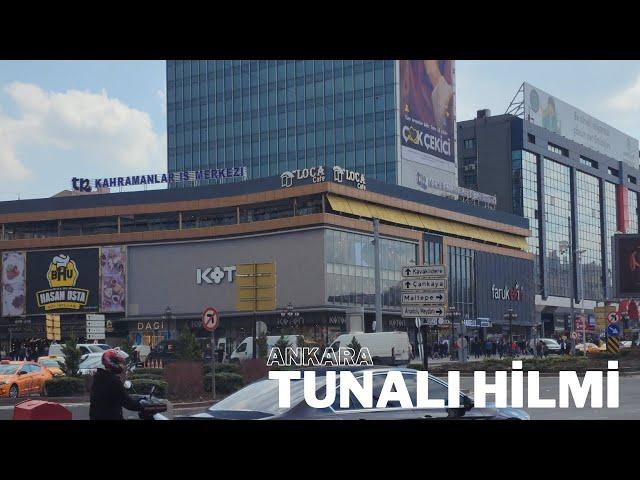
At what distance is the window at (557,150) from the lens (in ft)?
406

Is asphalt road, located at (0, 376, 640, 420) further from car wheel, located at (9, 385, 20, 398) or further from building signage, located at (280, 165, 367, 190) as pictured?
building signage, located at (280, 165, 367, 190)

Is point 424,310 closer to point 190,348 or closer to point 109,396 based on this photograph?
point 190,348

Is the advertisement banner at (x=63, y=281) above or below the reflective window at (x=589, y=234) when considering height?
below

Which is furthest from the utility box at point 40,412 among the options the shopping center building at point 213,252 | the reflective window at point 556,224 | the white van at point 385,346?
the reflective window at point 556,224

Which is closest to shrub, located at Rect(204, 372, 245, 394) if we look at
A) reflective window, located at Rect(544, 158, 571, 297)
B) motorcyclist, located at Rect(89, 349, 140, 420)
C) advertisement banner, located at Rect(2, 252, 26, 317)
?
motorcyclist, located at Rect(89, 349, 140, 420)

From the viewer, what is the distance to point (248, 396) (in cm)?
1002

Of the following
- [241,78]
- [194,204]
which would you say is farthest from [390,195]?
[241,78]

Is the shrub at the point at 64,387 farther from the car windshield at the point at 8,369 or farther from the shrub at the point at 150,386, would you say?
the shrub at the point at 150,386

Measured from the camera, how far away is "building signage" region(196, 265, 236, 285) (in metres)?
75.9

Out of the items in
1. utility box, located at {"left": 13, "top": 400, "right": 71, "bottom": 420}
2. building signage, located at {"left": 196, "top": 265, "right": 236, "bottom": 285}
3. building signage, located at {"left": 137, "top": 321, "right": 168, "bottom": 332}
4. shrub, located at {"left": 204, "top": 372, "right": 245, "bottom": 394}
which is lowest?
shrub, located at {"left": 204, "top": 372, "right": 245, "bottom": 394}

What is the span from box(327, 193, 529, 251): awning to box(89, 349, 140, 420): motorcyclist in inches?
2525

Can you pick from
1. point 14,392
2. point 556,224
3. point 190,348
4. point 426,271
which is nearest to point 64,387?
point 14,392

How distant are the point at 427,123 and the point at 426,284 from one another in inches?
3207

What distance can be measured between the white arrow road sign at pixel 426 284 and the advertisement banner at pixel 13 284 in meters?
62.8
